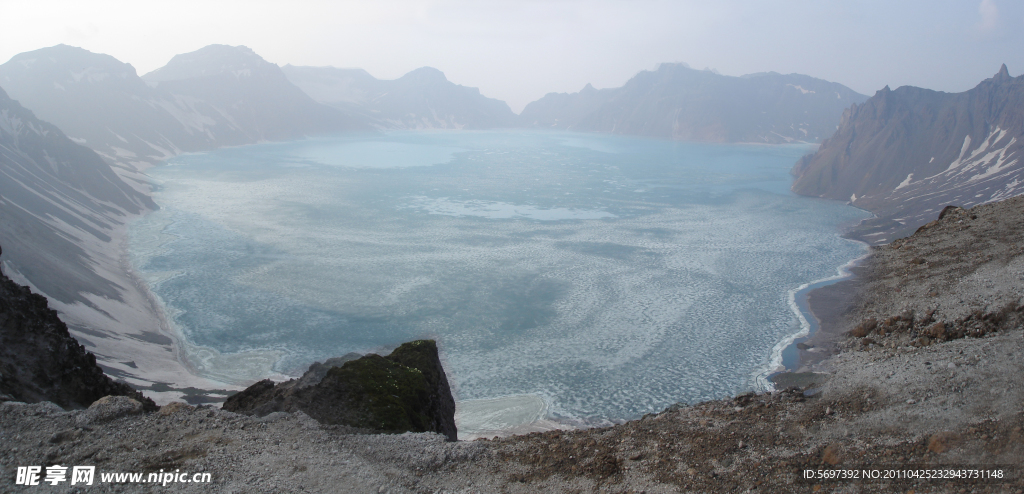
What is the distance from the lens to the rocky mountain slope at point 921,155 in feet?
253

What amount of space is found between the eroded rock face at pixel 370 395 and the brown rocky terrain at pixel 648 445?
113cm

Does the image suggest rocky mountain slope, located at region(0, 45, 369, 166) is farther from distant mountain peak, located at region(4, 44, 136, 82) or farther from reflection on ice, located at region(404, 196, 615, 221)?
reflection on ice, located at region(404, 196, 615, 221)

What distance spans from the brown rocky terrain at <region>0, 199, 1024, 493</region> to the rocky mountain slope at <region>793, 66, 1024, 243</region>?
207ft

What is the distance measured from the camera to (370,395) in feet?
57.9

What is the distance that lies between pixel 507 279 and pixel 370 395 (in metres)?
32.9

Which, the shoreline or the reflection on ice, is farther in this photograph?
the reflection on ice

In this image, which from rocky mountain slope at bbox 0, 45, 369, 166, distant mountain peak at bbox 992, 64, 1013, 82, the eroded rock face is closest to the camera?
the eroded rock face

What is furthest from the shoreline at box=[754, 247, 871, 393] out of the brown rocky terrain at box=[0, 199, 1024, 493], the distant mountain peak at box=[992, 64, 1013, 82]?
the distant mountain peak at box=[992, 64, 1013, 82]

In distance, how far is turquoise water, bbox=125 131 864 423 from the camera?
33656mm

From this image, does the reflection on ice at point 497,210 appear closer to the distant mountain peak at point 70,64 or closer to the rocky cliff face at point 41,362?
the rocky cliff face at point 41,362

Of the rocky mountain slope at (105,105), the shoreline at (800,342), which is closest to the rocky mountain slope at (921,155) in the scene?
the shoreline at (800,342)

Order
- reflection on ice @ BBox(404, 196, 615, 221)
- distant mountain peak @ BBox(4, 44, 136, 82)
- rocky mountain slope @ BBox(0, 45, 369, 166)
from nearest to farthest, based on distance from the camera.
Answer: reflection on ice @ BBox(404, 196, 615, 221) < rocky mountain slope @ BBox(0, 45, 369, 166) < distant mountain peak @ BBox(4, 44, 136, 82)

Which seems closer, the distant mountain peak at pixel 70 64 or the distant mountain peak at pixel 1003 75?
the distant mountain peak at pixel 1003 75

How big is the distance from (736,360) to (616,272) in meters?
19.1
